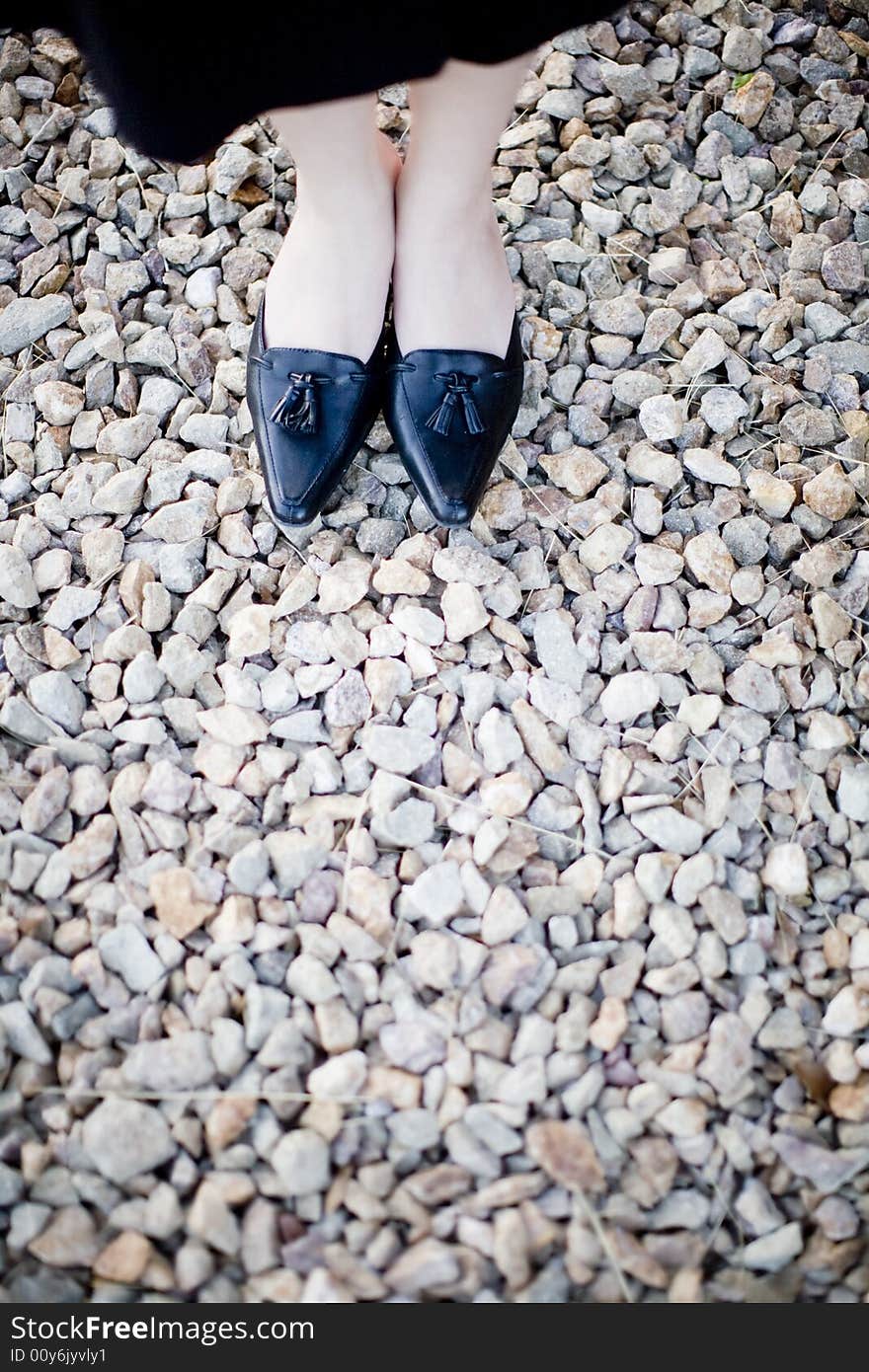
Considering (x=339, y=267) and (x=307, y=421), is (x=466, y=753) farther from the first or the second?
(x=339, y=267)

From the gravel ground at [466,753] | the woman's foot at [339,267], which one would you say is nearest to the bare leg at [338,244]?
the woman's foot at [339,267]

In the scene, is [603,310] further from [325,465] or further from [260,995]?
[260,995]

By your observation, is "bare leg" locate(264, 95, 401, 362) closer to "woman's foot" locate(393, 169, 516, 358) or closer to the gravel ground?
"woman's foot" locate(393, 169, 516, 358)

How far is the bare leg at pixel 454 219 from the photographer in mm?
904

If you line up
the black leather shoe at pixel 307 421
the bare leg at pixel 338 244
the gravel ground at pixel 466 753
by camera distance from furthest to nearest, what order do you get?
the black leather shoe at pixel 307 421
the bare leg at pixel 338 244
the gravel ground at pixel 466 753

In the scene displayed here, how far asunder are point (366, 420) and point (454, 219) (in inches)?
8.5

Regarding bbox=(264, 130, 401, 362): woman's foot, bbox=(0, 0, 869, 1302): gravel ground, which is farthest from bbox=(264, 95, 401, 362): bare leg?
bbox=(0, 0, 869, 1302): gravel ground

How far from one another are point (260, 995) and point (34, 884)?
0.24 m

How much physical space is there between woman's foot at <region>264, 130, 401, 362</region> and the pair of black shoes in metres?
0.02

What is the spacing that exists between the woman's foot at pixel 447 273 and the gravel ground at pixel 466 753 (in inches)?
5.4

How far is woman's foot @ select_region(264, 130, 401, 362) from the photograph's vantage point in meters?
1.01

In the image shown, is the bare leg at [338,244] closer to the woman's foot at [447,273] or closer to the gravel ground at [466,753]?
the woman's foot at [447,273]

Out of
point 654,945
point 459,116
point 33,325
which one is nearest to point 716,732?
point 654,945

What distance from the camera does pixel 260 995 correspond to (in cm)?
90
